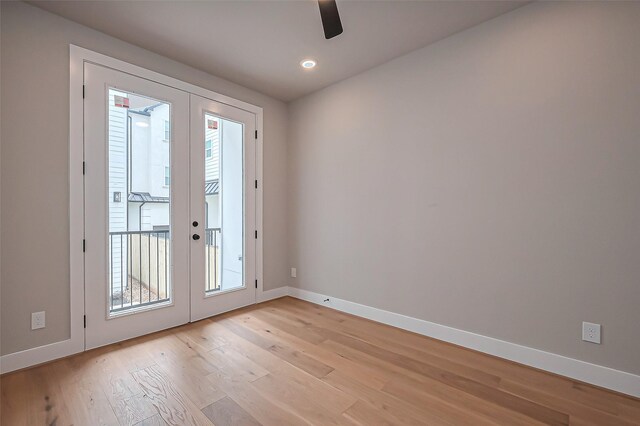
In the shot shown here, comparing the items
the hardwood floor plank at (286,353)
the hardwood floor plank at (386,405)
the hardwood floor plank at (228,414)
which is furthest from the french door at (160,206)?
the hardwood floor plank at (386,405)

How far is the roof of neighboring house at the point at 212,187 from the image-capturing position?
331 cm

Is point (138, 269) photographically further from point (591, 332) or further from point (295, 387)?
point (591, 332)

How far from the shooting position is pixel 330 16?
173 centimetres

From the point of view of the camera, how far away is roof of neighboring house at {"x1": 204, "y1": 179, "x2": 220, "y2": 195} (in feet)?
10.9

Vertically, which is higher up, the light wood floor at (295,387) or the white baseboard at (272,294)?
the white baseboard at (272,294)

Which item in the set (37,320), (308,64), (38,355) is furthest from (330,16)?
(38,355)

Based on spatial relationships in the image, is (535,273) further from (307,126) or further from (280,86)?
(280,86)

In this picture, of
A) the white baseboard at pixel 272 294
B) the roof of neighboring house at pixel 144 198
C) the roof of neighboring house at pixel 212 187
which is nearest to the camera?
the roof of neighboring house at pixel 144 198

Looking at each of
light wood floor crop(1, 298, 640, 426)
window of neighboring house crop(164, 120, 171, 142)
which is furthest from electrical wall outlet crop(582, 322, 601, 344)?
window of neighboring house crop(164, 120, 171, 142)

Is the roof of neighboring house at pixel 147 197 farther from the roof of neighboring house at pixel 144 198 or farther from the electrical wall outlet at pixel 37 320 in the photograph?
the electrical wall outlet at pixel 37 320

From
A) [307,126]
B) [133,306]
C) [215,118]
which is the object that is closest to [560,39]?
[307,126]

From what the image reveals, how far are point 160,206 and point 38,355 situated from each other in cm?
149

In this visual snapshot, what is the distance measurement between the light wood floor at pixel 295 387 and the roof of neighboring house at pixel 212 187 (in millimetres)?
1566

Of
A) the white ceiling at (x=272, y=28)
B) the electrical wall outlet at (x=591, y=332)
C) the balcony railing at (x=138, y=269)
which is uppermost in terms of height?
the white ceiling at (x=272, y=28)
